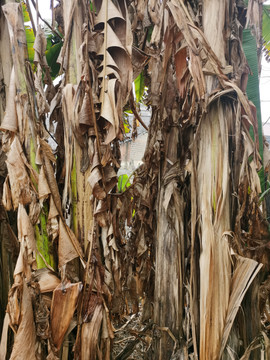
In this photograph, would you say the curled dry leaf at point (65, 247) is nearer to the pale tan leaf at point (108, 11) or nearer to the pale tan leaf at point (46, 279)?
the pale tan leaf at point (46, 279)

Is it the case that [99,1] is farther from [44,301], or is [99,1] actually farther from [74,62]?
[44,301]

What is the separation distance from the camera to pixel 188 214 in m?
0.64

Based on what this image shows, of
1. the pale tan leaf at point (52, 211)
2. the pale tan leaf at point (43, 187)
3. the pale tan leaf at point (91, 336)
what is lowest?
the pale tan leaf at point (91, 336)

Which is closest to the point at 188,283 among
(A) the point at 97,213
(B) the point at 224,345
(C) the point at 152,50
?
(B) the point at 224,345

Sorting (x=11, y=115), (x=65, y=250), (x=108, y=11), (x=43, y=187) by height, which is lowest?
(x=65, y=250)

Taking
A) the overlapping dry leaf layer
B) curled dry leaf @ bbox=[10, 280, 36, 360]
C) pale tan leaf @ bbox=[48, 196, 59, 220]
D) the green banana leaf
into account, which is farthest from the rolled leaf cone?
the green banana leaf

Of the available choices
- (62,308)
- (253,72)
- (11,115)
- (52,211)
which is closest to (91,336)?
(62,308)

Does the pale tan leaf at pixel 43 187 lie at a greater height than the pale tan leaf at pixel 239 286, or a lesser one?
greater

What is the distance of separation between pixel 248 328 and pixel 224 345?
2.4 inches

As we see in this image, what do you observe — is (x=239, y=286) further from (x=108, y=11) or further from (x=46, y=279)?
(x=108, y=11)

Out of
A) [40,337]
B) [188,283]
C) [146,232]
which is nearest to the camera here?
[40,337]

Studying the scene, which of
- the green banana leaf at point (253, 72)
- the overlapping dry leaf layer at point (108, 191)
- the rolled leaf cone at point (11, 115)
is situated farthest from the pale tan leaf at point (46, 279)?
the green banana leaf at point (253, 72)

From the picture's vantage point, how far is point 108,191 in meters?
0.55

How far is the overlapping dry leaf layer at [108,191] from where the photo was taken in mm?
497
